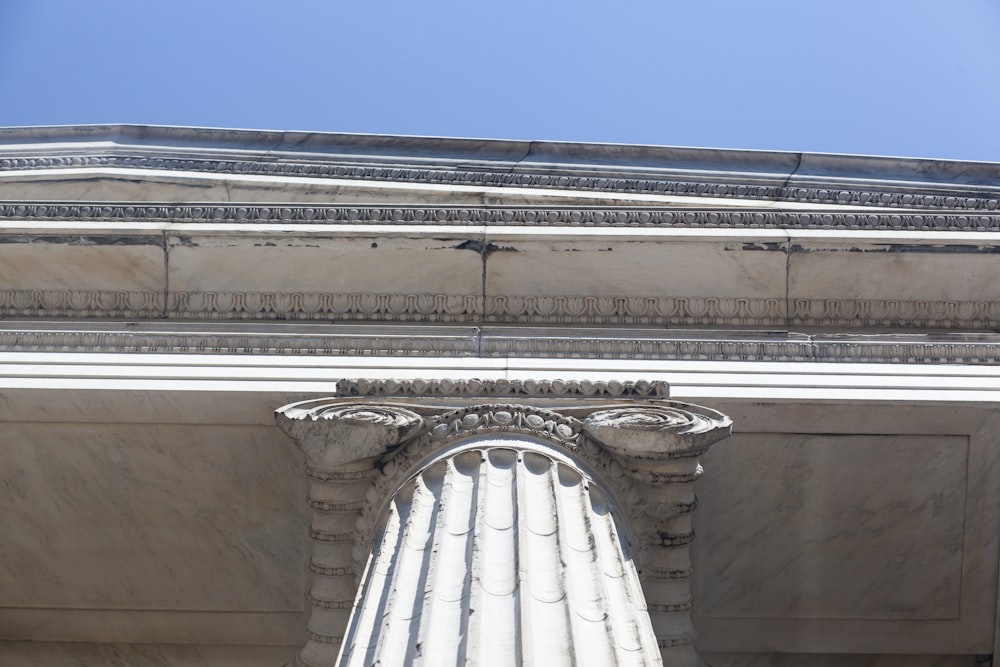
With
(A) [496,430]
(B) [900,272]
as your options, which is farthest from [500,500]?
(B) [900,272]

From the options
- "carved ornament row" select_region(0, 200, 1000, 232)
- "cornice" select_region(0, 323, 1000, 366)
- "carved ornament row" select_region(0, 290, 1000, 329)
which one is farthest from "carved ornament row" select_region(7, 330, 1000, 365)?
"carved ornament row" select_region(0, 200, 1000, 232)

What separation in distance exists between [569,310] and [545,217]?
45.7 inches

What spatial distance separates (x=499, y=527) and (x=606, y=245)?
15.7 feet

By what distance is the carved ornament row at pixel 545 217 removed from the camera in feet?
37.0

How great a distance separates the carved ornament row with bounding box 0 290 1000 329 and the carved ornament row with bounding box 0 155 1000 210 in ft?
10.2

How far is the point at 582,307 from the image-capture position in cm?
1090

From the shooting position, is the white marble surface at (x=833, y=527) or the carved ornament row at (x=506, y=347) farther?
the carved ornament row at (x=506, y=347)

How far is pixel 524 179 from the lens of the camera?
49.3ft

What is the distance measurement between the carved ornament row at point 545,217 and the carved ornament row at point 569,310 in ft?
2.93

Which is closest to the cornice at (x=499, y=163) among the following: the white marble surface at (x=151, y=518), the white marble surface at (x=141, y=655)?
the white marble surface at (x=151, y=518)

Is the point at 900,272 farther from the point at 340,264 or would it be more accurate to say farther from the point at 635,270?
the point at 340,264

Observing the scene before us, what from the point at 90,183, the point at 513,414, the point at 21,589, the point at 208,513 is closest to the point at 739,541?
the point at 513,414

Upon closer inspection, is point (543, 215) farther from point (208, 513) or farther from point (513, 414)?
point (208, 513)

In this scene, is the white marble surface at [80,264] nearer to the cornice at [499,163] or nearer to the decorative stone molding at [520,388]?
the decorative stone molding at [520,388]
